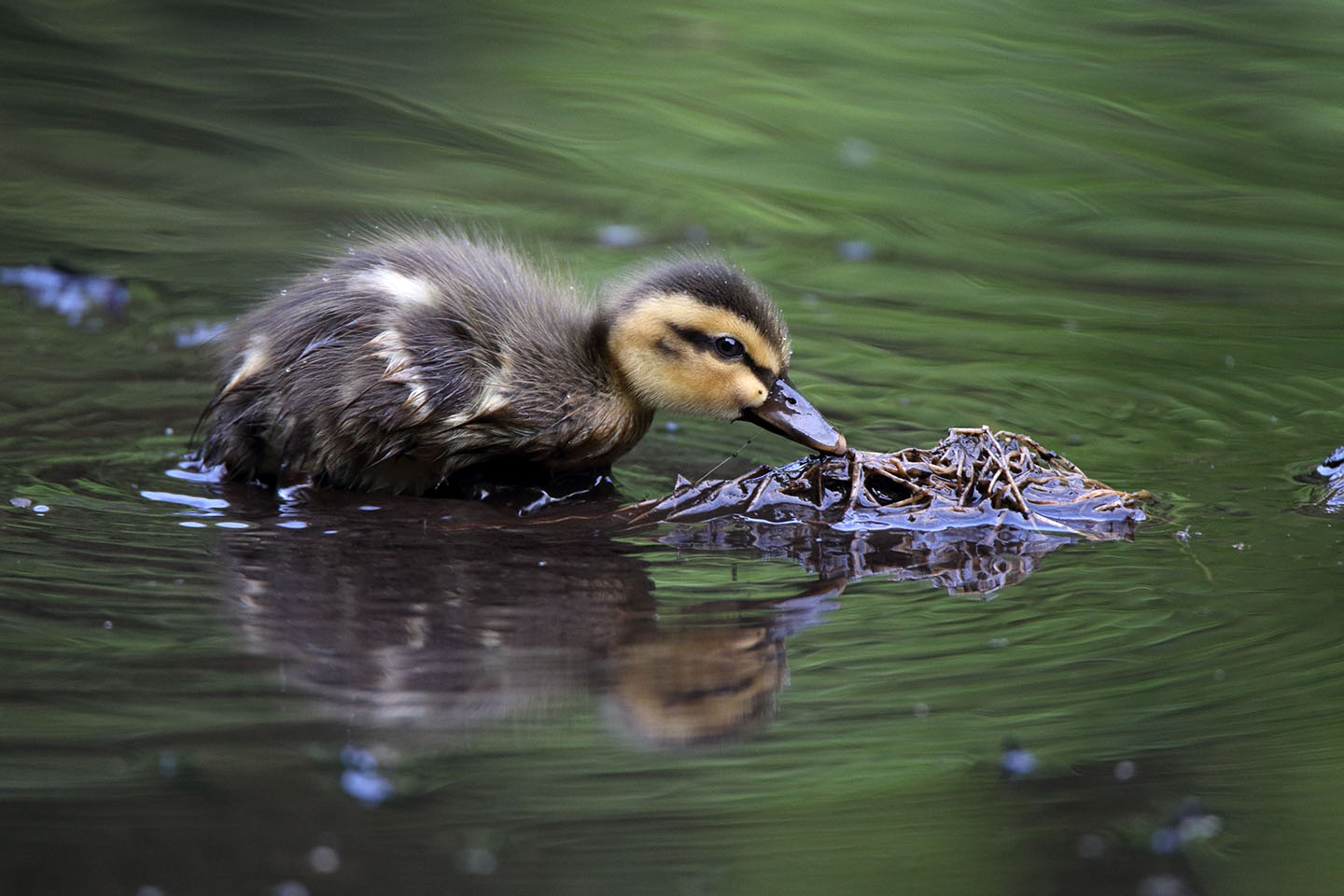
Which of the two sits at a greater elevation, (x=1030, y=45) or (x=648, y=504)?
(x=1030, y=45)

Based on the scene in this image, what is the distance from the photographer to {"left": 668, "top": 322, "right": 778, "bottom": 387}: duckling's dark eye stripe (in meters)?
5.06

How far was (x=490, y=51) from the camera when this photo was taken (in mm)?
9617

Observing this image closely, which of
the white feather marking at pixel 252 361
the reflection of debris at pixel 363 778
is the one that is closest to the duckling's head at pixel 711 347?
the white feather marking at pixel 252 361

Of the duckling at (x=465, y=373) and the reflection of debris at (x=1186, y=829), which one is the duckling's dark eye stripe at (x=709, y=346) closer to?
the duckling at (x=465, y=373)

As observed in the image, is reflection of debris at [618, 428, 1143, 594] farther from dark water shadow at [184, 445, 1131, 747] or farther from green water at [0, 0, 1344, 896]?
green water at [0, 0, 1344, 896]

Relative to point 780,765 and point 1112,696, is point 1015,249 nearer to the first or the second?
point 1112,696

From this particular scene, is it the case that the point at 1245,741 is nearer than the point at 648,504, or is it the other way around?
the point at 1245,741

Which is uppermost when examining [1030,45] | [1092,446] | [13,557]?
[1030,45]

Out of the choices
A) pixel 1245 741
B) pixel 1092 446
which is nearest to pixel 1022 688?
pixel 1245 741

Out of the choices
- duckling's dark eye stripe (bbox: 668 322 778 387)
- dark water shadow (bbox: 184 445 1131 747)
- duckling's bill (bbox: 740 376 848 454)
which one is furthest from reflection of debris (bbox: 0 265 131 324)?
duckling's bill (bbox: 740 376 848 454)

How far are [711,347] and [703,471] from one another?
0.57m

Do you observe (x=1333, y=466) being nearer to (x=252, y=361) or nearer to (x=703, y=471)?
(x=703, y=471)

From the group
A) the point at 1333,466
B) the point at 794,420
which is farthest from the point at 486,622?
the point at 1333,466

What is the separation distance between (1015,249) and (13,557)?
4.94 meters
